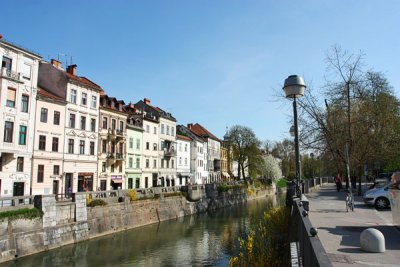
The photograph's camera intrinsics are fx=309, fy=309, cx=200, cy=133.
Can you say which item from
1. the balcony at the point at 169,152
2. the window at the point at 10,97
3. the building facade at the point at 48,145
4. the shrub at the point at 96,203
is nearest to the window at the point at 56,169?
the building facade at the point at 48,145

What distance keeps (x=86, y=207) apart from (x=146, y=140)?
941 inches

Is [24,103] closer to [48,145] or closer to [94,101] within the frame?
[48,145]

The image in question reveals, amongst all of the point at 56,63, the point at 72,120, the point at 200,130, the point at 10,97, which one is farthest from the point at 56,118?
the point at 200,130

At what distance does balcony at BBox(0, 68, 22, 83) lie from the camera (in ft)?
85.8

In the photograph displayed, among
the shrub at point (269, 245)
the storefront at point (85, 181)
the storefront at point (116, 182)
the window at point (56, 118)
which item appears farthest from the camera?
the storefront at point (116, 182)

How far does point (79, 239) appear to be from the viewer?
2216 centimetres

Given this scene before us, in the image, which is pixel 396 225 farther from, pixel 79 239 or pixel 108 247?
pixel 79 239

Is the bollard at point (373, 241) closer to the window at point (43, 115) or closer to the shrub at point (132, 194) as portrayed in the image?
the shrub at point (132, 194)

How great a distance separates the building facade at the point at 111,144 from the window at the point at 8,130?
11.4 meters

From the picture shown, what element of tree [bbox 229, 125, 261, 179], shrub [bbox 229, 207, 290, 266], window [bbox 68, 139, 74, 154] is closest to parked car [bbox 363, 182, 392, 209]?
shrub [bbox 229, 207, 290, 266]

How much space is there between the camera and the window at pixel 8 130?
26406 mm

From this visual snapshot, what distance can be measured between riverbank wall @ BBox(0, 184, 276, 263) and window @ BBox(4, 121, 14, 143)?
29.6ft

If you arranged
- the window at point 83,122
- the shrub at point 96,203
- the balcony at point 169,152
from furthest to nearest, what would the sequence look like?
the balcony at point 169,152 → the window at point 83,122 → the shrub at point 96,203

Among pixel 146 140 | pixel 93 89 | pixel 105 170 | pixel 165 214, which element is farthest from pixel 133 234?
pixel 146 140
